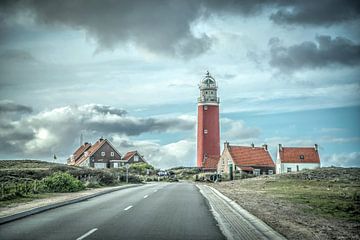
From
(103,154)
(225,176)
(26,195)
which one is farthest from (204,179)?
(26,195)

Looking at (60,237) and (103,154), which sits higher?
(103,154)

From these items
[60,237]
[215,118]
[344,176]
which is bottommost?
[60,237]

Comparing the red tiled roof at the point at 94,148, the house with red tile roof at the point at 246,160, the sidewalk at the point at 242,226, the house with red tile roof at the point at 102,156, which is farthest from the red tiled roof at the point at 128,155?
the sidewalk at the point at 242,226

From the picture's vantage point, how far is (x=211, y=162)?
84.0 m

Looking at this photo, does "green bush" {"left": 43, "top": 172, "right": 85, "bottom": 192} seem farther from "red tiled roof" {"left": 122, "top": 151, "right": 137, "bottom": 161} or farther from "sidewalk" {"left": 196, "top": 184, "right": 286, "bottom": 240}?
"red tiled roof" {"left": 122, "top": 151, "right": 137, "bottom": 161}

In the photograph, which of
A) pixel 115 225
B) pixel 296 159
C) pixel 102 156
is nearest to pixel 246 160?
pixel 296 159

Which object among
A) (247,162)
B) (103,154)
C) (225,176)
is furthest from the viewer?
(103,154)

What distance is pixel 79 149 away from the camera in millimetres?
107438

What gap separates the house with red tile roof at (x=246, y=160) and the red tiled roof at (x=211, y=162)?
30.3 inches

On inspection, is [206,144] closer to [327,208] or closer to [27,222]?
[327,208]

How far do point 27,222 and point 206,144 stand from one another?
6653 cm

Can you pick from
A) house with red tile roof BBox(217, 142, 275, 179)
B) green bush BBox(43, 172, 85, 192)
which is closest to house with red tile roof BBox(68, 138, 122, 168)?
house with red tile roof BBox(217, 142, 275, 179)

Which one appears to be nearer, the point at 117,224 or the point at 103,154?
the point at 117,224

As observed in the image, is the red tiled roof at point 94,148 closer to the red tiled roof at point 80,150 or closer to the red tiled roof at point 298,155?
the red tiled roof at point 80,150
